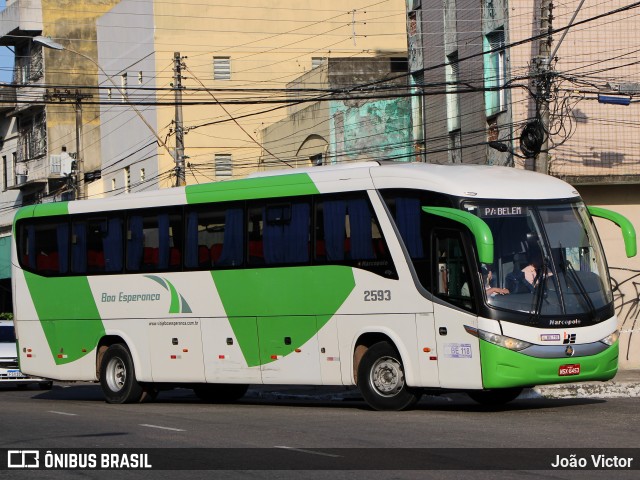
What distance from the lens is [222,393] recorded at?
23469mm

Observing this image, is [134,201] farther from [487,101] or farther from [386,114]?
[386,114]

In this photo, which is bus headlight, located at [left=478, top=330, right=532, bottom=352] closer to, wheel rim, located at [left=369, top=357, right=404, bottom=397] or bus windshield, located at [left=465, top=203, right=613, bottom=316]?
bus windshield, located at [left=465, top=203, right=613, bottom=316]

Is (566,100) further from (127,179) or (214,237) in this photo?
(127,179)

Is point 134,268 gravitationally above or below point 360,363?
above

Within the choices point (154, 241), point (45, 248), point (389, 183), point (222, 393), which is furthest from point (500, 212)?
point (45, 248)

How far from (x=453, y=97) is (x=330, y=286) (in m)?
15.6

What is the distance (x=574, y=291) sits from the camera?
17.4 m

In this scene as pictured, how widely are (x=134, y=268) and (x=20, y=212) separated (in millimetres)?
3605

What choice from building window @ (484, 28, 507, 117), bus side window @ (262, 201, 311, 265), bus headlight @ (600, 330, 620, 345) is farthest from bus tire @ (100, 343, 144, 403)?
building window @ (484, 28, 507, 117)

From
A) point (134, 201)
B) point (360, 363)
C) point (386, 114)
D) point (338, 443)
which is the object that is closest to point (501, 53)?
point (386, 114)

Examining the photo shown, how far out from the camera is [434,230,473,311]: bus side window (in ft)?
56.6

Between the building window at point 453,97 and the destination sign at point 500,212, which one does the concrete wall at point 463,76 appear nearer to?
the building window at point 453,97

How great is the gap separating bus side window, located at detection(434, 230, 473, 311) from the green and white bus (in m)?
0.02

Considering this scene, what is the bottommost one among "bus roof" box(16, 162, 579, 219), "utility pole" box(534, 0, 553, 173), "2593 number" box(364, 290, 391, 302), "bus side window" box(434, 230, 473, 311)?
"2593 number" box(364, 290, 391, 302)
